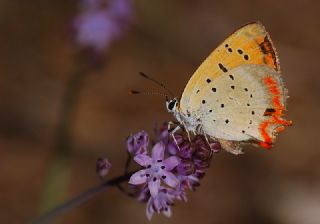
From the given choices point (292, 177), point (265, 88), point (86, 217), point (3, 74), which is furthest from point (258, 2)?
point (265, 88)

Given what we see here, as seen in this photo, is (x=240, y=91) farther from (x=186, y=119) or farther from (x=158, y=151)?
(x=158, y=151)

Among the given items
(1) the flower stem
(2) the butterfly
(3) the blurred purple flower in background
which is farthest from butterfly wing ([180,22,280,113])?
(3) the blurred purple flower in background

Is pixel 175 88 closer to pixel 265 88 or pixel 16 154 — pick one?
pixel 16 154

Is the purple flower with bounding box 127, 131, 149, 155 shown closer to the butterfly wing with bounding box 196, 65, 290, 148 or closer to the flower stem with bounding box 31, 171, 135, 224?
the flower stem with bounding box 31, 171, 135, 224

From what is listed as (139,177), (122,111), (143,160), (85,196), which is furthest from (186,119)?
(122,111)

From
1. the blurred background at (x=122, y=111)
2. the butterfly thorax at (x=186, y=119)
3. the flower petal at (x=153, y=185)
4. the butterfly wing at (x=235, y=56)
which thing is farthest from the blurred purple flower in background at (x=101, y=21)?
the flower petal at (x=153, y=185)
